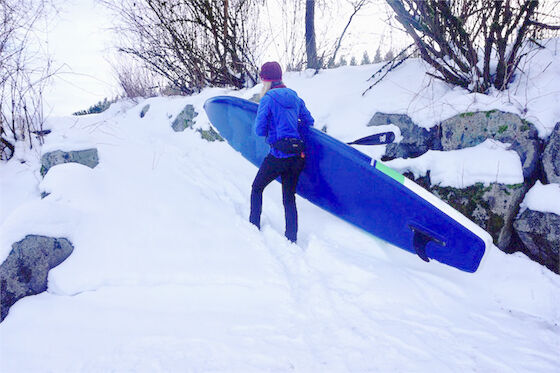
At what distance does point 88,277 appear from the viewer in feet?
5.60

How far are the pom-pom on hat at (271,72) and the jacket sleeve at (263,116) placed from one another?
15 cm

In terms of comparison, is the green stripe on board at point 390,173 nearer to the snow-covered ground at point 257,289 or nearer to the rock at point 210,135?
the snow-covered ground at point 257,289

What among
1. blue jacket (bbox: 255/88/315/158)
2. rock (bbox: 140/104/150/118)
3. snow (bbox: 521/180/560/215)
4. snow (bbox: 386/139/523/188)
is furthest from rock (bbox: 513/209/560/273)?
rock (bbox: 140/104/150/118)

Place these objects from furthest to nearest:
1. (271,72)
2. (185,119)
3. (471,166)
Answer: (185,119), (471,166), (271,72)

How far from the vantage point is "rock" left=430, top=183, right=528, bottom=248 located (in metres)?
2.18

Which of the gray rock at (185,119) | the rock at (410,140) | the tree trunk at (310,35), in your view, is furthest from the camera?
the gray rock at (185,119)

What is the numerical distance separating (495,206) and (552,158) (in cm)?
49

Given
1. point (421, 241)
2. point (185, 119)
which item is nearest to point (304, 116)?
point (421, 241)

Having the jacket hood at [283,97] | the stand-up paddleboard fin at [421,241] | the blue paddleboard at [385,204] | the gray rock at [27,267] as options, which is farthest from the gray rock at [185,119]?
the stand-up paddleboard fin at [421,241]

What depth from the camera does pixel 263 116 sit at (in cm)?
214

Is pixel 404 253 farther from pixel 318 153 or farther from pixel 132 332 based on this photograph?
pixel 132 332

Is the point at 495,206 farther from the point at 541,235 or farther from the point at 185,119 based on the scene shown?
the point at 185,119

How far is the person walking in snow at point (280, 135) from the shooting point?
2119 millimetres

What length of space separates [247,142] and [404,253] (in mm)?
1757
